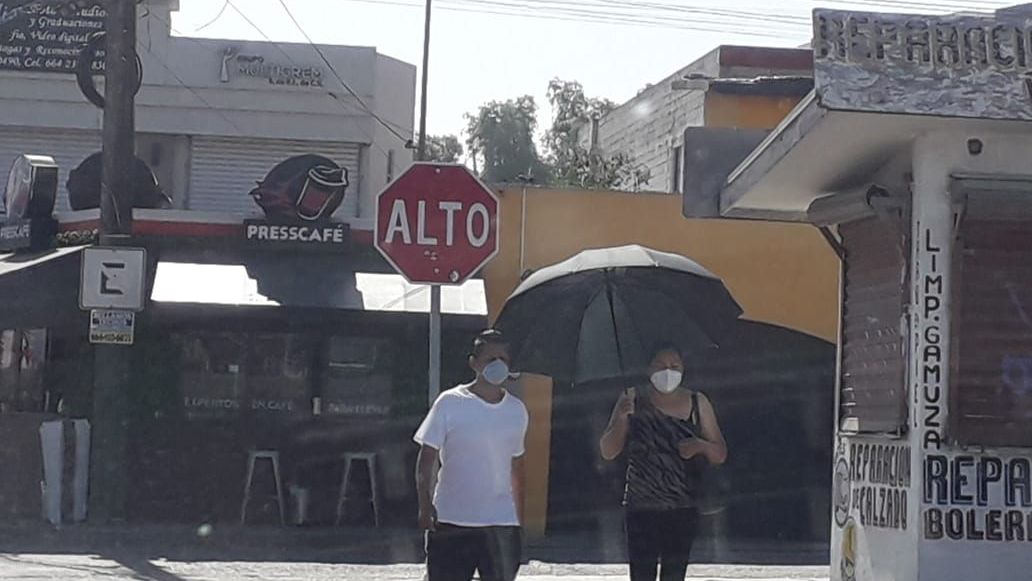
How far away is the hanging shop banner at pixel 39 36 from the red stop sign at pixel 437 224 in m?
17.1

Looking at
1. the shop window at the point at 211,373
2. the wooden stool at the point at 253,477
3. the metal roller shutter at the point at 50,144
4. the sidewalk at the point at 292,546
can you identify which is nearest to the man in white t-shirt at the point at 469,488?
the sidewalk at the point at 292,546

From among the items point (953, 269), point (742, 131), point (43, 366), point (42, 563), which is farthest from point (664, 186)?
point (953, 269)

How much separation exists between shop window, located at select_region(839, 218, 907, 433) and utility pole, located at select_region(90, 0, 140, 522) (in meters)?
9.32

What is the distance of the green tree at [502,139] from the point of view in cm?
6719

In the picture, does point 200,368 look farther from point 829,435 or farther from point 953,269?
point 953,269

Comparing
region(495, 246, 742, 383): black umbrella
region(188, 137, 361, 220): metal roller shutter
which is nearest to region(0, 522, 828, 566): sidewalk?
region(495, 246, 742, 383): black umbrella

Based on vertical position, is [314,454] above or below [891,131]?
below

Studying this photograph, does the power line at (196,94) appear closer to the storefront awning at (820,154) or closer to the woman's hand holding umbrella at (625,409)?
the storefront awning at (820,154)

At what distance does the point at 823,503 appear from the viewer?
18.0 m

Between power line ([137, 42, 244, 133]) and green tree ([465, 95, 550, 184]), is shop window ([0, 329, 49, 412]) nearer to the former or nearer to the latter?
power line ([137, 42, 244, 133])

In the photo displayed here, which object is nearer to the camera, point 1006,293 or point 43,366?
point 1006,293

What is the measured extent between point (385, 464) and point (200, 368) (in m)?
2.25

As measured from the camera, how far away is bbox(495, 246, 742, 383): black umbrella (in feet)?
32.7

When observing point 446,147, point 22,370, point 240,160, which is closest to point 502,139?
point 446,147
